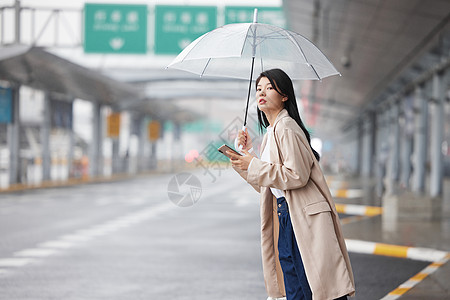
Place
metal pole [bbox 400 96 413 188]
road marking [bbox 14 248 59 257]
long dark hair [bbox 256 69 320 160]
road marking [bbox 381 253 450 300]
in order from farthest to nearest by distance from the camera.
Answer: metal pole [bbox 400 96 413 188]
road marking [bbox 14 248 59 257]
road marking [bbox 381 253 450 300]
long dark hair [bbox 256 69 320 160]

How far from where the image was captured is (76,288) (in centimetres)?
710

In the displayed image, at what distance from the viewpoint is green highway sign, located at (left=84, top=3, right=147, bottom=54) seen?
78.6ft

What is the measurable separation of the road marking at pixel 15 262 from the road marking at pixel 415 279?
4835 millimetres

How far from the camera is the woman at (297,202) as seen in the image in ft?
12.3

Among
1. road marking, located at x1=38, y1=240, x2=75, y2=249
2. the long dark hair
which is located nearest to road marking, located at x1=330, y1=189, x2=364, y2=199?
road marking, located at x1=38, y1=240, x2=75, y2=249

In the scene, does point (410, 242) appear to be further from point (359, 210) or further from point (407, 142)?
point (407, 142)

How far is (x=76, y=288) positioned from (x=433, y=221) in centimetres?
900

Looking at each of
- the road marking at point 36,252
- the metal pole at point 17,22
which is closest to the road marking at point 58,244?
the road marking at point 36,252

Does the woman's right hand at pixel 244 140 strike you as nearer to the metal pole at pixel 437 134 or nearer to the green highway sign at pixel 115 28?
the metal pole at pixel 437 134

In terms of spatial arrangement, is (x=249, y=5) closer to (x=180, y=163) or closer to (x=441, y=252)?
(x=441, y=252)

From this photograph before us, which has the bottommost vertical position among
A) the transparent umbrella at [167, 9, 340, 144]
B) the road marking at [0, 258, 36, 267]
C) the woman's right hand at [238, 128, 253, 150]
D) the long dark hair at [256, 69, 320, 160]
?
the road marking at [0, 258, 36, 267]

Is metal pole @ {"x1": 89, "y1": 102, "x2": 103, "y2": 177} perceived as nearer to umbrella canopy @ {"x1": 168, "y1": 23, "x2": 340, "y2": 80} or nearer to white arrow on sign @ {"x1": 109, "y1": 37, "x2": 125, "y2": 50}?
white arrow on sign @ {"x1": 109, "y1": 37, "x2": 125, "y2": 50}

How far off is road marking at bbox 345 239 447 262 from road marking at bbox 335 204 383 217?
570cm

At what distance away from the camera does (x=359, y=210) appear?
16844mm
